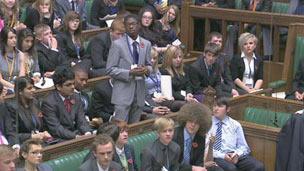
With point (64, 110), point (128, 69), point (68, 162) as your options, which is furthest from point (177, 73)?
point (68, 162)

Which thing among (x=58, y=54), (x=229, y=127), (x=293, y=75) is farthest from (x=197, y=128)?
(x=293, y=75)

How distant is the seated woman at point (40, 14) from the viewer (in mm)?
11422

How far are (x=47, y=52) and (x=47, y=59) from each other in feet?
0.26

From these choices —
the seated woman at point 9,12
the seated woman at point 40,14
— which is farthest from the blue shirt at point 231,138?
the seated woman at point 40,14

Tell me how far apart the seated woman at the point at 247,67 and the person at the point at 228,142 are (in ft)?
6.61

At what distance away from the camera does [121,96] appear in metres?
9.18

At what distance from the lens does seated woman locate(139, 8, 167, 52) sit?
37.9 feet

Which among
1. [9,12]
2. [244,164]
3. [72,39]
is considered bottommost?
[244,164]

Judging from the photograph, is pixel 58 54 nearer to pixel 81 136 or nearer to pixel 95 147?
pixel 81 136

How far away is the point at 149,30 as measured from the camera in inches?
461

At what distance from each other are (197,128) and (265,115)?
164cm

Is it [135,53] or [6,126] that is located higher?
[135,53]

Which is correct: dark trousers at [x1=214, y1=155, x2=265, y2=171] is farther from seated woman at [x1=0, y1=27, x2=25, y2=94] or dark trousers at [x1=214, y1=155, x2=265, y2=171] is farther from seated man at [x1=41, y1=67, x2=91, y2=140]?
seated woman at [x1=0, y1=27, x2=25, y2=94]

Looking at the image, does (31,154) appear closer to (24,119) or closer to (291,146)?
(24,119)
